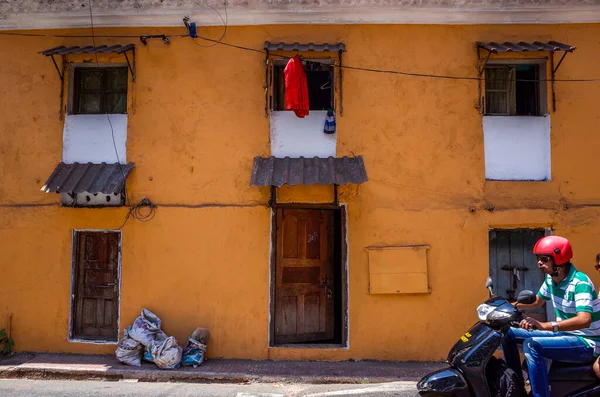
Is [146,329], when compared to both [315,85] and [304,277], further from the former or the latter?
[315,85]

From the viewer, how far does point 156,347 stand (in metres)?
6.94

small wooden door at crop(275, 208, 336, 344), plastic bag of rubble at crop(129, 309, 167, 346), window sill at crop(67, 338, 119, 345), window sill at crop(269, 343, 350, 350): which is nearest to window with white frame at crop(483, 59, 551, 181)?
small wooden door at crop(275, 208, 336, 344)

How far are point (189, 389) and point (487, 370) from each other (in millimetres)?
3816

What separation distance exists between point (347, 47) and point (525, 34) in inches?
111

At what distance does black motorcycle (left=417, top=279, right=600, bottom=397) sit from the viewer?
388 cm

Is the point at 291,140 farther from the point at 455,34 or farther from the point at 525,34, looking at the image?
the point at 525,34

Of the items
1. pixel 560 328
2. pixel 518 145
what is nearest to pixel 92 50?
pixel 518 145

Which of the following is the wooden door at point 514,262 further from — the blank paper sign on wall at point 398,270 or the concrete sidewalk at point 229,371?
the concrete sidewalk at point 229,371

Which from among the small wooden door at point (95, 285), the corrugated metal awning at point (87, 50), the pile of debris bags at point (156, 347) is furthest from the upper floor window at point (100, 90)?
the pile of debris bags at point (156, 347)

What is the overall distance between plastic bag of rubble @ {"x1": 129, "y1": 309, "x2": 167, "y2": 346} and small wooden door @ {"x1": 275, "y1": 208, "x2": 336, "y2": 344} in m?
1.81

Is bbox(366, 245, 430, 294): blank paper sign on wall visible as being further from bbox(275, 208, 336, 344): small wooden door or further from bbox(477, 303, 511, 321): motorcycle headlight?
bbox(477, 303, 511, 321): motorcycle headlight

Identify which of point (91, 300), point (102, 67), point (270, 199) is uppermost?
point (102, 67)

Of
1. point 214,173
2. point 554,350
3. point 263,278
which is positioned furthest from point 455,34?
point 554,350

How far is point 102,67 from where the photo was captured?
26.9 feet
